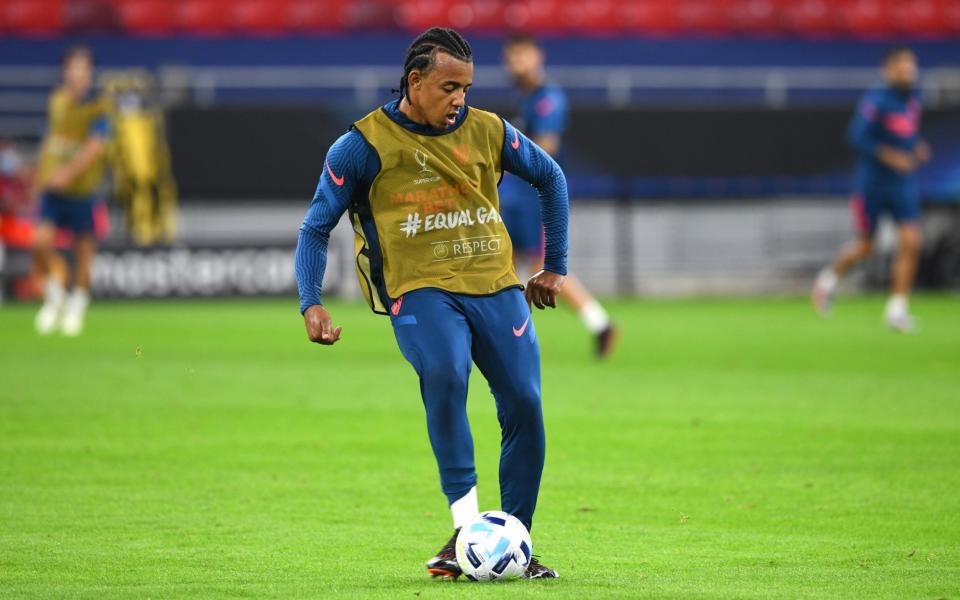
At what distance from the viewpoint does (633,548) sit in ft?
20.2

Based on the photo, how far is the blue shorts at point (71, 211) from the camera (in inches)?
672

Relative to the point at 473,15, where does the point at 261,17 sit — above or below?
A: above

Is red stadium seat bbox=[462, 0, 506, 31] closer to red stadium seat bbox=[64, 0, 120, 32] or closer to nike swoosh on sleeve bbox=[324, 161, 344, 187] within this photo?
red stadium seat bbox=[64, 0, 120, 32]

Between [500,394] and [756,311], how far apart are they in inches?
631

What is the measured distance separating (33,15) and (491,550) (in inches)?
1039

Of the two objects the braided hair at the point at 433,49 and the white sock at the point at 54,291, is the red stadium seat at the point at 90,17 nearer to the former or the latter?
the white sock at the point at 54,291

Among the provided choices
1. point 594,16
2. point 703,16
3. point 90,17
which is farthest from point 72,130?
point 703,16

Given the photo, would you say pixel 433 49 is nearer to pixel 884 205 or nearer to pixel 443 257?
pixel 443 257

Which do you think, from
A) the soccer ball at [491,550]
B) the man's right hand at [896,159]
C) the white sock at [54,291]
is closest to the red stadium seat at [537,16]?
the man's right hand at [896,159]

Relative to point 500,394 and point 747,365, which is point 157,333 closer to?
point 747,365

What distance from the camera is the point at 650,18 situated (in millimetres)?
30719

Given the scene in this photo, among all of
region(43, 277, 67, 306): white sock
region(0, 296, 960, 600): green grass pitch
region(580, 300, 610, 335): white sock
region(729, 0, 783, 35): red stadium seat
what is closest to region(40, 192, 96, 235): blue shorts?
region(43, 277, 67, 306): white sock

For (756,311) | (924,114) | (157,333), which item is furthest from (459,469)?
(924,114)

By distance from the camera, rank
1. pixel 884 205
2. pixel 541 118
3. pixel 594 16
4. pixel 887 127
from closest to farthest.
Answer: pixel 541 118 → pixel 887 127 → pixel 884 205 → pixel 594 16
